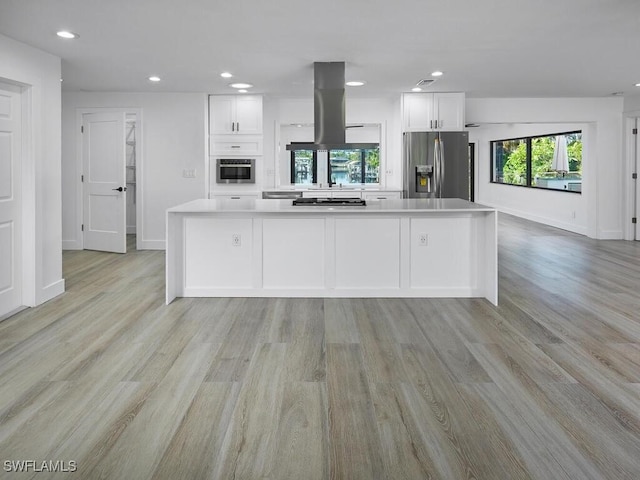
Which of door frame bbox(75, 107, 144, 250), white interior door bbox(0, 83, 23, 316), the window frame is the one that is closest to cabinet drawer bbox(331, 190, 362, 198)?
the window frame

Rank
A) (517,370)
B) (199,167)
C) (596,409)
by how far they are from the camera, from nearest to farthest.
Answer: (596,409), (517,370), (199,167)

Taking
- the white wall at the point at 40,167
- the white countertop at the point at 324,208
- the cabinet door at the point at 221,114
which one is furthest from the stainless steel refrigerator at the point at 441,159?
the white wall at the point at 40,167

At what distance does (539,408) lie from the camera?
2562 millimetres

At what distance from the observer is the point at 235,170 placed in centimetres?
784

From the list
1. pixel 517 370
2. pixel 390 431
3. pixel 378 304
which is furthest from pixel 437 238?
pixel 390 431

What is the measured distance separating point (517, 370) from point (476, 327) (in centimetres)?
89

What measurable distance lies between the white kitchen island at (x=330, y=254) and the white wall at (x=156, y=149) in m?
2.95

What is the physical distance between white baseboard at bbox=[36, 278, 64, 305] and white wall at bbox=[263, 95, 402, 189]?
3.72 metres

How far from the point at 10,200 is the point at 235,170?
3.63 meters

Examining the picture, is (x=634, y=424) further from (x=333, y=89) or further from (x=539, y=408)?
(x=333, y=89)

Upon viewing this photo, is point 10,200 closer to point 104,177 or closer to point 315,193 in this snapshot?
point 104,177

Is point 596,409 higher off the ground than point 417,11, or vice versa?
point 417,11

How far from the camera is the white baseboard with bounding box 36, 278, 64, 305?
4.73 m

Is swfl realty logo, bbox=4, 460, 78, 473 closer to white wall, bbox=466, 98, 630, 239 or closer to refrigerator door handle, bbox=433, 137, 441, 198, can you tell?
refrigerator door handle, bbox=433, 137, 441, 198
